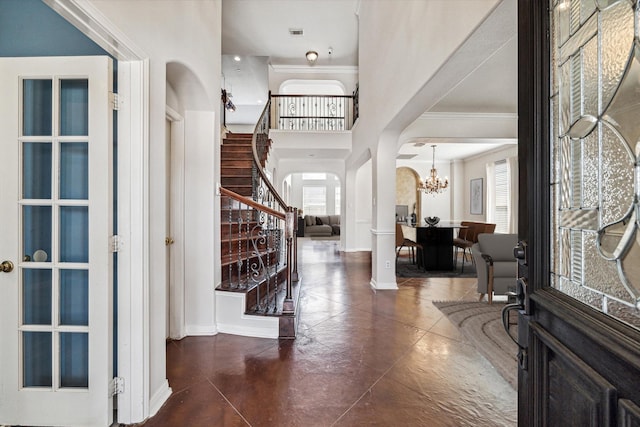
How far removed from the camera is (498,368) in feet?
7.99

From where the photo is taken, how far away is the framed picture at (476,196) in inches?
373

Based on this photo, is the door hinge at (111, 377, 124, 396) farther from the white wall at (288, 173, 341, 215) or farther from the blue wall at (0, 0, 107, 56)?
the white wall at (288, 173, 341, 215)

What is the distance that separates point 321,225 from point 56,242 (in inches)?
469

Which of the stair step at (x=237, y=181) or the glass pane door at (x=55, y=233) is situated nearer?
the glass pane door at (x=55, y=233)

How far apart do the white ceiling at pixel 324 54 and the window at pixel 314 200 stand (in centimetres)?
561

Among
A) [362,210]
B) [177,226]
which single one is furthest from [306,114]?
[177,226]

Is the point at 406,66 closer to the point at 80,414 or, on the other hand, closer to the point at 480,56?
the point at 480,56

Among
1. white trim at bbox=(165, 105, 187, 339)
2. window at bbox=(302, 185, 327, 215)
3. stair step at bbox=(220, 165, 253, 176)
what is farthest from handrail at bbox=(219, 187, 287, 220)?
window at bbox=(302, 185, 327, 215)

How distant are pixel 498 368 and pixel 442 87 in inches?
95.0

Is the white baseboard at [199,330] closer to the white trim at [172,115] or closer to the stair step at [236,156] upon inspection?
the white trim at [172,115]

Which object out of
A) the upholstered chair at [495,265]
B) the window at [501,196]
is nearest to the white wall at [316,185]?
the window at [501,196]

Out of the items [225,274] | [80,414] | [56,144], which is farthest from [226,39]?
[80,414]

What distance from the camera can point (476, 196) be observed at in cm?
968

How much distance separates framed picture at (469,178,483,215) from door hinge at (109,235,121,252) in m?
9.65
